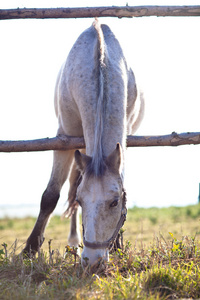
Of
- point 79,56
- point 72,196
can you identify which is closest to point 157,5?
point 79,56

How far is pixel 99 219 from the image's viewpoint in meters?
3.09

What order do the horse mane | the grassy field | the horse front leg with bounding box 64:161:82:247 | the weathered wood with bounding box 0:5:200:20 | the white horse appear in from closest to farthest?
the grassy field < the white horse < the horse mane < the weathered wood with bounding box 0:5:200:20 < the horse front leg with bounding box 64:161:82:247

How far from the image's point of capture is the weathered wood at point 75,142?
4.38m

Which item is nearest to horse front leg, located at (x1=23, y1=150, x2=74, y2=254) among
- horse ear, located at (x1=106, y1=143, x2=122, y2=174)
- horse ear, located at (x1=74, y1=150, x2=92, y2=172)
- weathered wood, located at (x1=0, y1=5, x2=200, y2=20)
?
horse ear, located at (x1=74, y1=150, x2=92, y2=172)

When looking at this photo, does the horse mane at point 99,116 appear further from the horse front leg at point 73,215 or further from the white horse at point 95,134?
the horse front leg at point 73,215

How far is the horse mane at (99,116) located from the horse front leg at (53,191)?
1.33m

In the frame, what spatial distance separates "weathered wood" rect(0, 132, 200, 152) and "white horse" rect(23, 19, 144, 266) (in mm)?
203

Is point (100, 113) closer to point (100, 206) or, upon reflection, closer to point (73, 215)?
point (100, 206)

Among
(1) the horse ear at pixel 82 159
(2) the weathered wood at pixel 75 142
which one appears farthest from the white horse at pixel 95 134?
(2) the weathered wood at pixel 75 142

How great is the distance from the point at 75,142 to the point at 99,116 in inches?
34.6

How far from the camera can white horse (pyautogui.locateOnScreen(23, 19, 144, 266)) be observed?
314cm

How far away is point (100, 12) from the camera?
186 inches

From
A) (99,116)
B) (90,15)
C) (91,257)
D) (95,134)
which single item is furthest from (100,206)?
(90,15)

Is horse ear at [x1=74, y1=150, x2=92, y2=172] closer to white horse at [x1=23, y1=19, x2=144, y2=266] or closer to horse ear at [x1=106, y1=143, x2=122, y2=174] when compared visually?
white horse at [x1=23, y1=19, x2=144, y2=266]
